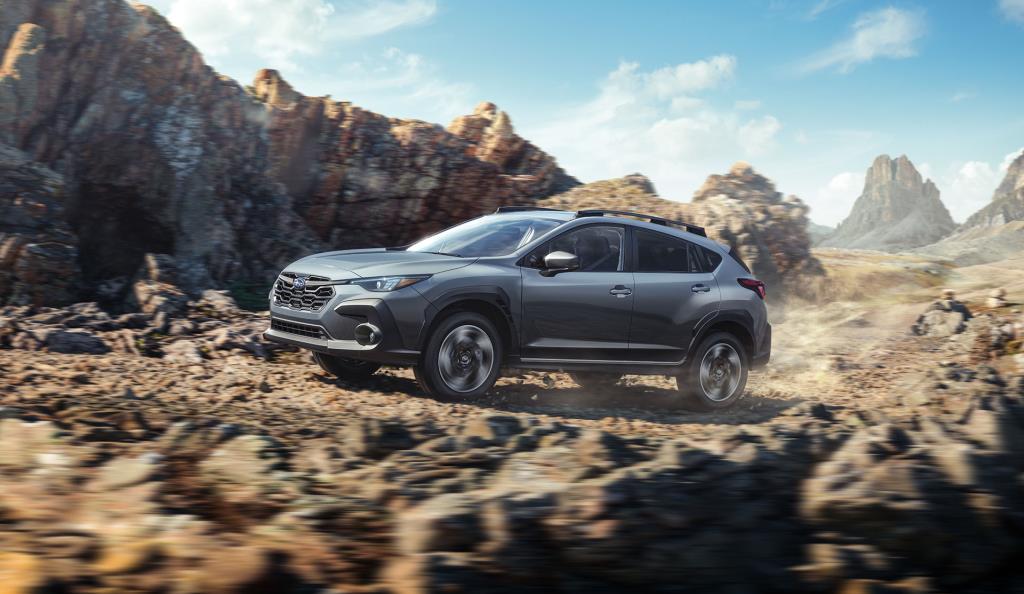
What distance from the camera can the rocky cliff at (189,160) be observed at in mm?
16484

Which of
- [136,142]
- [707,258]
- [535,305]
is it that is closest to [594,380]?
[707,258]

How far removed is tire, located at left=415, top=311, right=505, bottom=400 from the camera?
720 centimetres

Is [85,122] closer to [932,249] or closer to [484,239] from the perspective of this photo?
[484,239]

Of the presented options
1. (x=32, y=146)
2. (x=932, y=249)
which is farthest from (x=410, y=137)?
(x=932, y=249)

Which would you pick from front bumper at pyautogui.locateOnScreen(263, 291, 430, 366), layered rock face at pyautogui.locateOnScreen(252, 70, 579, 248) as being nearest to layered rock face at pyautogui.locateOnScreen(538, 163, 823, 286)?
layered rock face at pyautogui.locateOnScreen(252, 70, 579, 248)

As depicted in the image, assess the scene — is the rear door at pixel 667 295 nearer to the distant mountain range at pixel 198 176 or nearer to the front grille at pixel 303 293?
the front grille at pixel 303 293

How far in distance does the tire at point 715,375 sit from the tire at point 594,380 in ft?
3.51

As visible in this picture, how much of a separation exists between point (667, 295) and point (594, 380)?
5.93ft

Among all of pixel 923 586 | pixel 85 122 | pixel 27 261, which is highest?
pixel 85 122

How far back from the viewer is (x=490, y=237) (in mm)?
8023

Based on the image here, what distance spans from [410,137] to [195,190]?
6.48 meters

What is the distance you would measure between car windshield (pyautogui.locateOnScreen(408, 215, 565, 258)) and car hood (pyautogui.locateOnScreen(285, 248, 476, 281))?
0.26 metres

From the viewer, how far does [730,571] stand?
3.21 meters

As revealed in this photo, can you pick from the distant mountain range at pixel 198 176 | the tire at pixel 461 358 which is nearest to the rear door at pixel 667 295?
the tire at pixel 461 358
